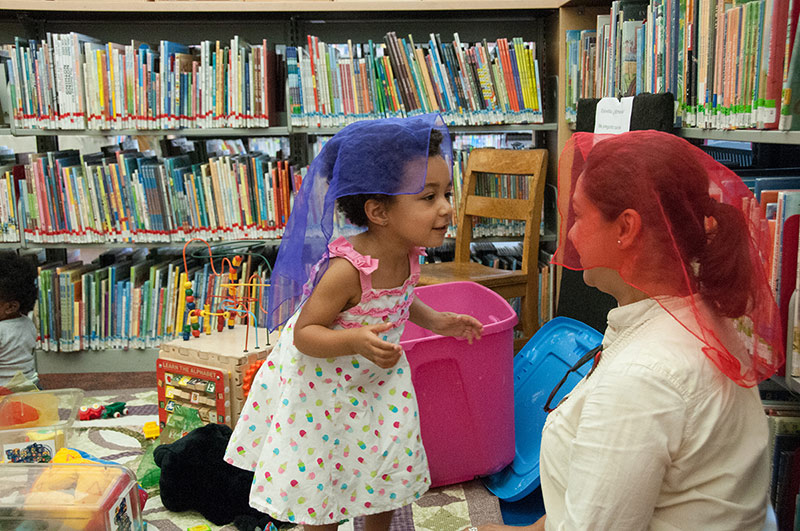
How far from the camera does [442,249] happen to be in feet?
12.1

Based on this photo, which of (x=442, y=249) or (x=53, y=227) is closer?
(x=53, y=227)

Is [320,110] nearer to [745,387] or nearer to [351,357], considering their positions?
[351,357]

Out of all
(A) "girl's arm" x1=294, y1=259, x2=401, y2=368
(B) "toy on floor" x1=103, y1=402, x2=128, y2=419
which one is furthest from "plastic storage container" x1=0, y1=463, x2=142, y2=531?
(B) "toy on floor" x1=103, y1=402, x2=128, y2=419

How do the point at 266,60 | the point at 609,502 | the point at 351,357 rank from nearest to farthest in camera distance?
the point at 609,502
the point at 351,357
the point at 266,60

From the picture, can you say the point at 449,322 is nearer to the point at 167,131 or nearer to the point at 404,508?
the point at 404,508

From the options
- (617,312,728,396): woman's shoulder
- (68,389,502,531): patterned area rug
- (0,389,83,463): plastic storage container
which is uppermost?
(617,312,728,396): woman's shoulder

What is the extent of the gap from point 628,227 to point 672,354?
0.53ft

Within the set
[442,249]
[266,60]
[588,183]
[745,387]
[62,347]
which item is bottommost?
[62,347]

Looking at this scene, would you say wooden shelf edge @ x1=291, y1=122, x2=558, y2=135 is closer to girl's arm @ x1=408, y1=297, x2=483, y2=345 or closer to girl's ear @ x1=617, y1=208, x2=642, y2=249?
girl's arm @ x1=408, y1=297, x2=483, y2=345

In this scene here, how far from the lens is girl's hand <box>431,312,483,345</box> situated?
1718 mm

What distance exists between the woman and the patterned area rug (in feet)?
3.64

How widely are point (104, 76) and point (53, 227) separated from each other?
0.72 meters

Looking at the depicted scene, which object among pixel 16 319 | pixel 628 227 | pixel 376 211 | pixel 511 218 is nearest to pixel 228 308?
pixel 16 319

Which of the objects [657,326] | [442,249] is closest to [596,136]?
[657,326]
